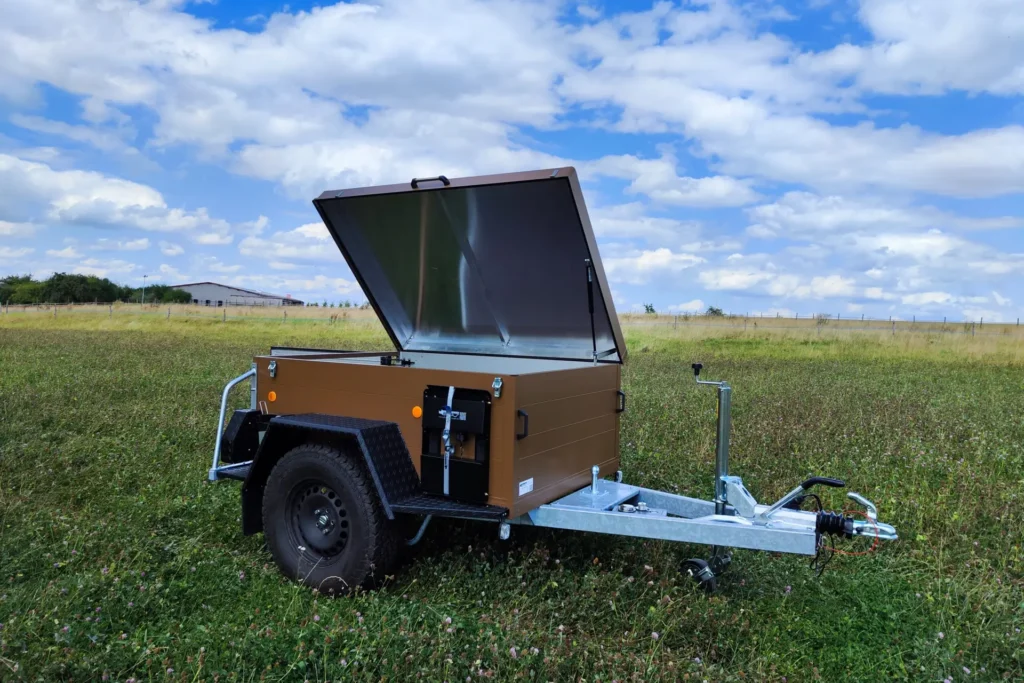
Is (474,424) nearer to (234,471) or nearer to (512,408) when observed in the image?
(512,408)

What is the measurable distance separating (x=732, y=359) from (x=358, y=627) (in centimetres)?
1908

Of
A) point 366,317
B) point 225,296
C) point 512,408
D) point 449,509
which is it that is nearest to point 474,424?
point 512,408

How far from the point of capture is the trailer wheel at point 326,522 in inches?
157

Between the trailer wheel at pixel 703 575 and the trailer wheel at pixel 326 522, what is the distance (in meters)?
1.81

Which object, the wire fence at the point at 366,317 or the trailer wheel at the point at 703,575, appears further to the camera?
the wire fence at the point at 366,317

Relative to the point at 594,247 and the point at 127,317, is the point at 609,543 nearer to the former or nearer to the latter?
the point at 594,247

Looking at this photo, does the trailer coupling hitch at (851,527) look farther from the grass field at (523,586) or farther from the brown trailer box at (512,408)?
the brown trailer box at (512,408)

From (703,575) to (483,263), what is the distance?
2640 mm

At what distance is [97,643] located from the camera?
347 cm

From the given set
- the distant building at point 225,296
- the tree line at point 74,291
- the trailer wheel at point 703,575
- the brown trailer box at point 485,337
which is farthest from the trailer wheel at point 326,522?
the distant building at point 225,296

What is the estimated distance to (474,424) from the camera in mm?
3809

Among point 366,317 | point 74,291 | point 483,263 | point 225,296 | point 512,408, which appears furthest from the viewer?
point 225,296

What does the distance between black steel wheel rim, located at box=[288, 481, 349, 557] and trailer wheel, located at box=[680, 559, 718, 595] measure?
2.10 meters

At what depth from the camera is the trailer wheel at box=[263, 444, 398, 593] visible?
3.98m
